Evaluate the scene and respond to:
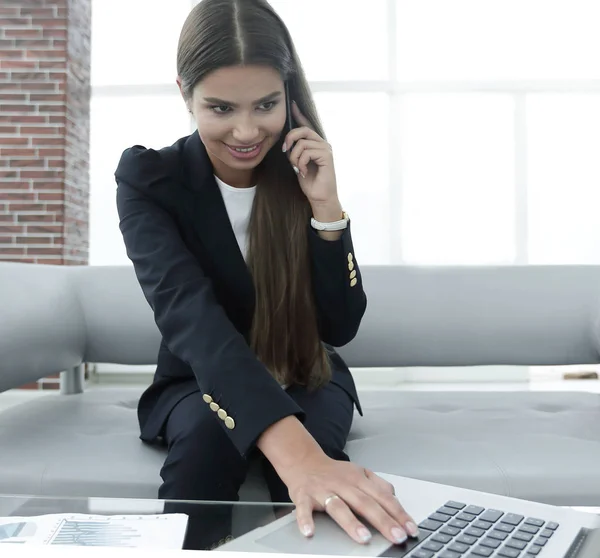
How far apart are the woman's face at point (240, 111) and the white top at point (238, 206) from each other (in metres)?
0.11

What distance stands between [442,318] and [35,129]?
3.68m

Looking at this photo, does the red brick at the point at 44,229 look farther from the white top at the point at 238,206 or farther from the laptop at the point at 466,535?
the laptop at the point at 466,535

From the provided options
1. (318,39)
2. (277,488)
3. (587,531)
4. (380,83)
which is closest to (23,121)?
(318,39)

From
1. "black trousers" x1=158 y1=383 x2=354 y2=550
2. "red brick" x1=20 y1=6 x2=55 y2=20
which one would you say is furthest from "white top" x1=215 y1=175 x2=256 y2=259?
"red brick" x1=20 y1=6 x2=55 y2=20

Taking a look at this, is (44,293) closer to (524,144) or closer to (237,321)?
(237,321)

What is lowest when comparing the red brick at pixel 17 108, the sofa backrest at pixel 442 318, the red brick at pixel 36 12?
the sofa backrest at pixel 442 318

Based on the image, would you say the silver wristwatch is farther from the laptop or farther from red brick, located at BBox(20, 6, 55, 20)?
red brick, located at BBox(20, 6, 55, 20)

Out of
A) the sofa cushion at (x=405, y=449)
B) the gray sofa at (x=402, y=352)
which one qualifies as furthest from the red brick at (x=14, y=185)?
the sofa cushion at (x=405, y=449)

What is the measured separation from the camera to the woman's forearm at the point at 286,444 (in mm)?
722

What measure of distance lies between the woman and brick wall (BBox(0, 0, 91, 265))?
3390mm

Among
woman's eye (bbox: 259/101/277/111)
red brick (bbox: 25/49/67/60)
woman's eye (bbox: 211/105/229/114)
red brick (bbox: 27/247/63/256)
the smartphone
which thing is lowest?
red brick (bbox: 27/247/63/256)

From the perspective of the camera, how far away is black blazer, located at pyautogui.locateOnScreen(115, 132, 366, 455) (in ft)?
3.27

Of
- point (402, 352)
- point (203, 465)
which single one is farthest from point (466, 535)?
point (402, 352)

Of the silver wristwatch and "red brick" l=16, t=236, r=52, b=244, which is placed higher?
"red brick" l=16, t=236, r=52, b=244
